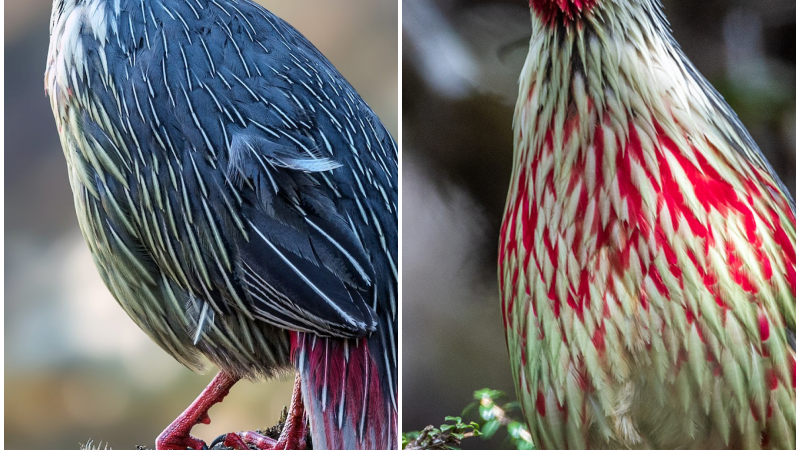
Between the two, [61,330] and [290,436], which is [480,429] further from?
[61,330]

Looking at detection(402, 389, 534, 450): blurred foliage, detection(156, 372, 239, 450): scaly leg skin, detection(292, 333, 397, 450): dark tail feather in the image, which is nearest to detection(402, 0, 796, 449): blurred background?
detection(402, 389, 534, 450): blurred foliage

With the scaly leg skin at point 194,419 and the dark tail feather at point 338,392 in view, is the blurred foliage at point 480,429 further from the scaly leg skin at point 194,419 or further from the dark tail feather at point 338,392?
the scaly leg skin at point 194,419

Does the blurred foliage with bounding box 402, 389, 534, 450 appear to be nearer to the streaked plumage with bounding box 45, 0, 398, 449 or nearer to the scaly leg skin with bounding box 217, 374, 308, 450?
the streaked plumage with bounding box 45, 0, 398, 449

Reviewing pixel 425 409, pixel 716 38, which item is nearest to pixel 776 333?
pixel 716 38

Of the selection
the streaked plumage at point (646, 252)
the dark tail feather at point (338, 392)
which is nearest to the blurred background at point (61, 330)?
the dark tail feather at point (338, 392)

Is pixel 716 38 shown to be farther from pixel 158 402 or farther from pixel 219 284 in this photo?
pixel 158 402

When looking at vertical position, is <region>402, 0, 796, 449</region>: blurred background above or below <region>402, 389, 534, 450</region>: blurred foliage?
above
